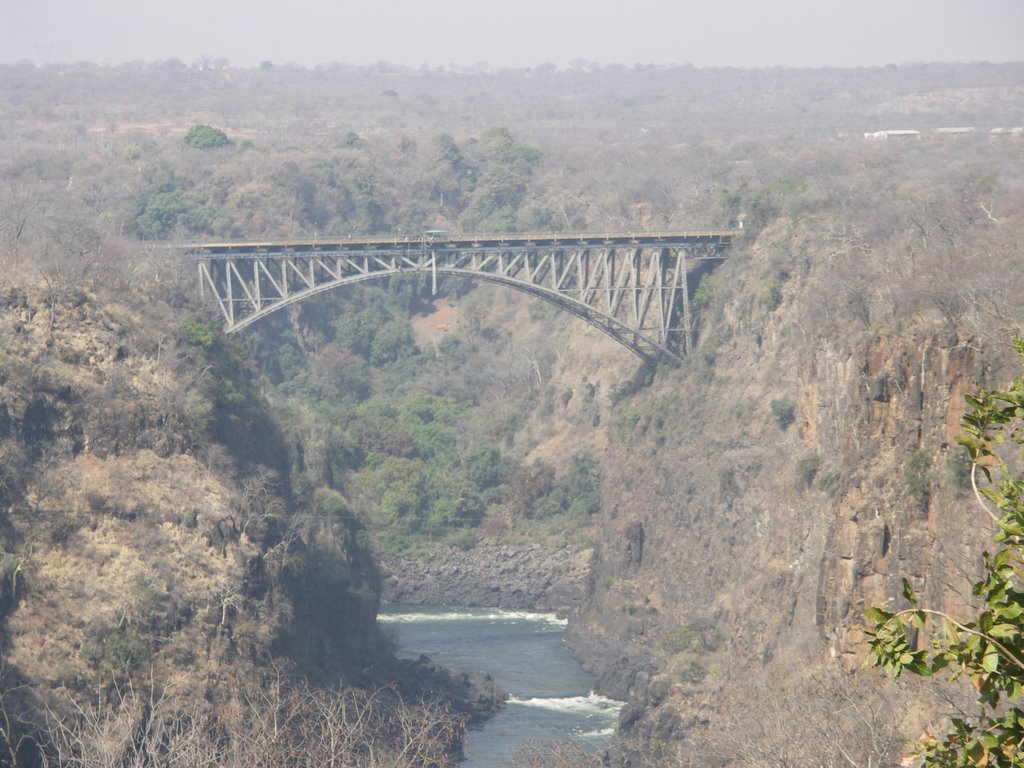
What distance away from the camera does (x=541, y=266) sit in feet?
215

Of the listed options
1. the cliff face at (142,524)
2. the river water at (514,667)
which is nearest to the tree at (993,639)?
the cliff face at (142,524)

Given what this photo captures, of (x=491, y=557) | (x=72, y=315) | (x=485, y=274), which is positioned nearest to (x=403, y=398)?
(x=491, y=557)

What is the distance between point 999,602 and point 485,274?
171ft

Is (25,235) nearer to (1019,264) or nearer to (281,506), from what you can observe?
(281,506)

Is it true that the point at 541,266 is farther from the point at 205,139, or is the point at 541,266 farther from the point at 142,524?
the point at 205,139

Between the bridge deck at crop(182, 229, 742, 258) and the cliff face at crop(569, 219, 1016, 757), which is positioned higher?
the bridge deck at crop(182, 229, 742, 258)

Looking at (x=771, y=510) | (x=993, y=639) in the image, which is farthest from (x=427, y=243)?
(x=993, y=639)

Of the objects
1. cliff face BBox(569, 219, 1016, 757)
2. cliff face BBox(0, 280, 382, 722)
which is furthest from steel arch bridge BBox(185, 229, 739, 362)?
cliff face BBox(0, 280, 382, 722)

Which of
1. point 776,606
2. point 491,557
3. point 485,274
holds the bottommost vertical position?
point 491,557

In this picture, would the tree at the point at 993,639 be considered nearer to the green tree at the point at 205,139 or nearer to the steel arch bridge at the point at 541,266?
the steel arch bridge at the point at 541,266

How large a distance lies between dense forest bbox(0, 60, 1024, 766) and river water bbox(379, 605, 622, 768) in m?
1.31

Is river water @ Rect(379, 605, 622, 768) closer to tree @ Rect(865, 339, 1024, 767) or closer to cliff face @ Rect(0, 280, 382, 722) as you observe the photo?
cliff face @ Rect(0, 280, 382, 722)

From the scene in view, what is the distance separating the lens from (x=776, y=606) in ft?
158

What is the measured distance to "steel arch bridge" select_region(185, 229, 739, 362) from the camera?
63.5 metres
